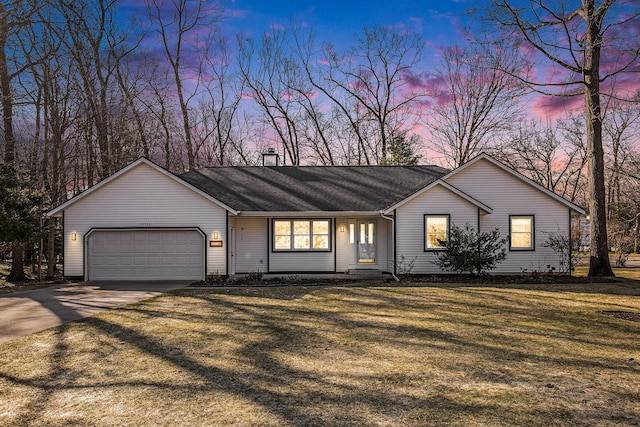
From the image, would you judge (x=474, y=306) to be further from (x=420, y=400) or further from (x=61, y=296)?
(x=61, y=296)

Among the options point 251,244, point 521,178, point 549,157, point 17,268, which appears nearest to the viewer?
point 521,178

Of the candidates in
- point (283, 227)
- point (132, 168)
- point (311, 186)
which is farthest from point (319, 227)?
point (132, 168)

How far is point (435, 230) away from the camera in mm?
18031

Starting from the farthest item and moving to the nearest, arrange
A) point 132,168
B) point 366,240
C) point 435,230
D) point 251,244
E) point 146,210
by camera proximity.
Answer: point 366,240 < point 251,244 < point 435,230 < point 146,210 < point 132,168

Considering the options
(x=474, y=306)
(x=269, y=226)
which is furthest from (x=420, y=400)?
(x=269, y=226)

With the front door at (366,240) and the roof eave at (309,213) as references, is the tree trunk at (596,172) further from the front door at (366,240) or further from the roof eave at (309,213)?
the roof eave at (309,213)

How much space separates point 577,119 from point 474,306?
32669 millimetres

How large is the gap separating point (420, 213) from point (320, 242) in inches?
175

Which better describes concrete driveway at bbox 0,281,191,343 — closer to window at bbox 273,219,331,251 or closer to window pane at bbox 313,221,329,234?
window at bbox 273,219,331,251

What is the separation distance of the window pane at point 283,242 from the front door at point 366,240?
3039 millimetres

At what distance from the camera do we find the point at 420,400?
5.07m

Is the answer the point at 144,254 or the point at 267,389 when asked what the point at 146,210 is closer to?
the point at 144,254

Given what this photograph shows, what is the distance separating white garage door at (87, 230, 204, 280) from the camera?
17703 millimetres

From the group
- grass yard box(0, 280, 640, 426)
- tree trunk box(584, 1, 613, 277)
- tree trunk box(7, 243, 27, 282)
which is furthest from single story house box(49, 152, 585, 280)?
grass yard box(0, 280, 640, 426)
